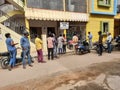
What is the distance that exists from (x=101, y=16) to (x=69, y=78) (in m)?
14.7

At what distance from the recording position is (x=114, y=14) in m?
23.5

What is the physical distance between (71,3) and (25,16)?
17.8 ft

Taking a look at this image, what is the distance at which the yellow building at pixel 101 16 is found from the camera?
20.8 metres

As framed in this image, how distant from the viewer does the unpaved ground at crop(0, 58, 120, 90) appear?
25.1ft

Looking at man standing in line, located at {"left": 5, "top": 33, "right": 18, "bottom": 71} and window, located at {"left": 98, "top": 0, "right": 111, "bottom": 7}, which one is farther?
window, located at {"left": 98, "top": 0, "right": 111, "bottom": 7}

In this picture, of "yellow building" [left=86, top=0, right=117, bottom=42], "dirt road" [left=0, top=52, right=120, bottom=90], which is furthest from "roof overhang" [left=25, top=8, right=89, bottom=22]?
"dirt road" [left=0, top=52, right=120, bottom=90]

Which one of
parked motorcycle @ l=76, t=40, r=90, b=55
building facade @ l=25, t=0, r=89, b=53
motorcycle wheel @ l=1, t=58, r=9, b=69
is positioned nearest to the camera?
motorcycle wheel @ l=1, t=58, r=9, b=69

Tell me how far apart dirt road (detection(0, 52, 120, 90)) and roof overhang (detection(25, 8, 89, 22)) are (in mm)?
5125

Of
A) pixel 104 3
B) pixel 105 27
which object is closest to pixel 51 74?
pixel 104 3

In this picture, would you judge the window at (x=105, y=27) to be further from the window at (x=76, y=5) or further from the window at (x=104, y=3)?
the window at (x=76, y=5)

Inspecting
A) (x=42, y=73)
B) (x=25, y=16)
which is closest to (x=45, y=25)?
(x=25, y=16)

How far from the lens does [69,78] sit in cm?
873

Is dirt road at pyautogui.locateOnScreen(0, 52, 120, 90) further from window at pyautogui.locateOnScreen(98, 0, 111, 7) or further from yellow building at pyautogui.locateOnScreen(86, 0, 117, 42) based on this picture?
window at pyautogui.locateOnScreen(98, 0, 111, 7)

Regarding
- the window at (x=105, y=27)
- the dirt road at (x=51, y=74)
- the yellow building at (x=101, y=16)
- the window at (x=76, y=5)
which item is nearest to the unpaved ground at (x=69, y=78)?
the dirt road at (x=51, y=74)
